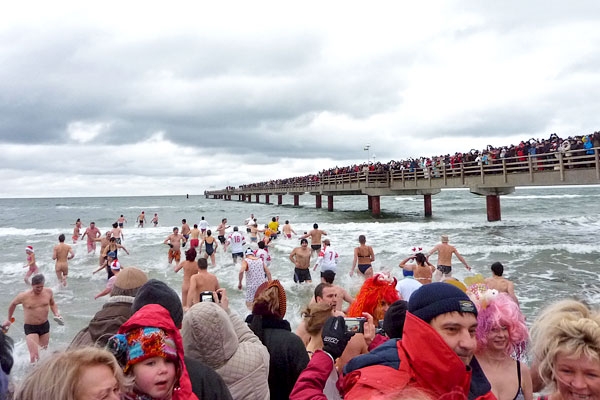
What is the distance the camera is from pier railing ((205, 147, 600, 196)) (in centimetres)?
1540

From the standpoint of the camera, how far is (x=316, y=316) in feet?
9.16

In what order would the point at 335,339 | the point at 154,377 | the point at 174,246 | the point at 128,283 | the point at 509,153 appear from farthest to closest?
the point at 509,153
the point at 174,246
the point at 128,283
the point at 335,339
the point at 154,377

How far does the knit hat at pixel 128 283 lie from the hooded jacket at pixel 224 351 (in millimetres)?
1175

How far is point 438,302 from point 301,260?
8.26m

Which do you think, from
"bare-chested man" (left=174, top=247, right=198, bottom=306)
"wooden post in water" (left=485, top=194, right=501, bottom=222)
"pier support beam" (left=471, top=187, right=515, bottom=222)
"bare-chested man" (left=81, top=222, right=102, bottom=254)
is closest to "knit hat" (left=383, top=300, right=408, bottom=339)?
"bare-chested man" (left=174, top=247, right=198, bottom=306)

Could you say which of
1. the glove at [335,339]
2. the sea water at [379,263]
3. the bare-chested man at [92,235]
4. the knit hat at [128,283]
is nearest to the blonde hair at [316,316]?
the glove at [335,339]

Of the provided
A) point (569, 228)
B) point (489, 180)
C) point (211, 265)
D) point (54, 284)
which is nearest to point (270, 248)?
point (211, 265)

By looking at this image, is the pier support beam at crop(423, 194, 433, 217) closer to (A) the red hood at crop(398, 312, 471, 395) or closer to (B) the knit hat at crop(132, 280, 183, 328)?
(B) the knit hat at crop(132, 280, 183, 328)

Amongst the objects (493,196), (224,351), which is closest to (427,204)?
(493,196)

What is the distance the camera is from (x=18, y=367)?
5.62 m

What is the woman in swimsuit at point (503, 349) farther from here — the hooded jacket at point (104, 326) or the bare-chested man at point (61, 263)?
the bare-chested man at point (61, 263)

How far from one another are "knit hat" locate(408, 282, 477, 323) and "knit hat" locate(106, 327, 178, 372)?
Result: 1164mm

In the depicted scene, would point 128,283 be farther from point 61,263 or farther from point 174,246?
point 174,246

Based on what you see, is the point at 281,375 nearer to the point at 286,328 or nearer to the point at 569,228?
the point at 286,328
